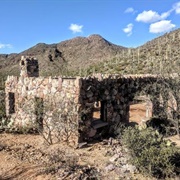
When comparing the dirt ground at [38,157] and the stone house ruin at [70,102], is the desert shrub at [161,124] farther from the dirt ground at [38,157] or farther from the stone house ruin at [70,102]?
the dirt ground at [38,157]

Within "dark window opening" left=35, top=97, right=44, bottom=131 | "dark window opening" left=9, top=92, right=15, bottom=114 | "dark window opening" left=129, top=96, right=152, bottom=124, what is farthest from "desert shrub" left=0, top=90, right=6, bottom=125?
"dark window opening" left=129, top=96, right=152, bottom=124

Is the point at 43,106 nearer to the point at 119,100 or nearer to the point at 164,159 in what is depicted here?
the point at 119,100

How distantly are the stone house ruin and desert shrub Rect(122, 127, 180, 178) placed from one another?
2.40 meters

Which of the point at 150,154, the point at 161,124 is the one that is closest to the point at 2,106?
the point at 161,124

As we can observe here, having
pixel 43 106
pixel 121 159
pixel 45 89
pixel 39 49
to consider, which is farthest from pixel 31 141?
pixel 39 49

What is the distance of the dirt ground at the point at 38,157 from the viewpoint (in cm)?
735

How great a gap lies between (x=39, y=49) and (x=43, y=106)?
53327mm

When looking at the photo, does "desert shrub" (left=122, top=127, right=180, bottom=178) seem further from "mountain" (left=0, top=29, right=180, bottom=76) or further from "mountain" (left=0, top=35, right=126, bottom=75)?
"mountain" (left=0, top=35, right=126, bottom=75)

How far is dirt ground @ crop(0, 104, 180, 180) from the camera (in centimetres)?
735

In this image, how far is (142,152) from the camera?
7125 millimetres

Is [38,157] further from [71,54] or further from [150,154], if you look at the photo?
[71,54]

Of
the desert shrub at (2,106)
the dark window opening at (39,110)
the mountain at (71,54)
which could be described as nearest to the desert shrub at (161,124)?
the dark window opening at (39,110)

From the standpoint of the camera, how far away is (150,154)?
6992 millimetres

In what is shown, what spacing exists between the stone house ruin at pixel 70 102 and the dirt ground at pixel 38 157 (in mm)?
638
